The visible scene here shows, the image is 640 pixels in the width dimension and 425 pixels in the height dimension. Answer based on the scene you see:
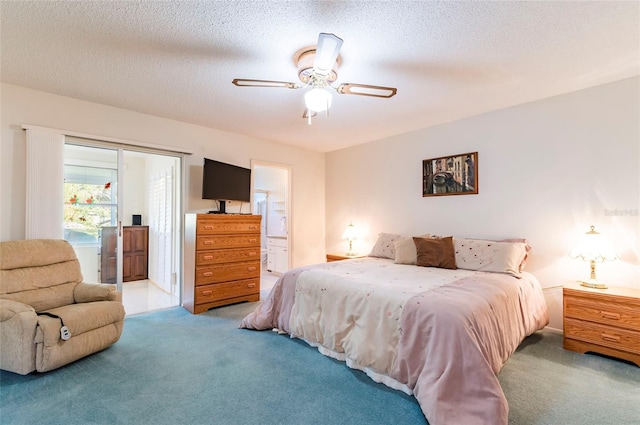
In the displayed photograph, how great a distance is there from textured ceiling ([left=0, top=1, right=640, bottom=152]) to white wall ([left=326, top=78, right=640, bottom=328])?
0.86 feet

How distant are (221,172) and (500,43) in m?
3.22

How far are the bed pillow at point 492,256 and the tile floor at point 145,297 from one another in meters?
2.81

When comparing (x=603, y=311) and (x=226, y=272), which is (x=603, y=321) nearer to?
(x=603, y=311)

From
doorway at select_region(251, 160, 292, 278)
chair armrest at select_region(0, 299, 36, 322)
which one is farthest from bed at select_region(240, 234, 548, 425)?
doorway at select_region(251, 160, 292, 278)

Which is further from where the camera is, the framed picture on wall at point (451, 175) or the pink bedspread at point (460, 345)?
the framed picture on wall at point (451, 175)

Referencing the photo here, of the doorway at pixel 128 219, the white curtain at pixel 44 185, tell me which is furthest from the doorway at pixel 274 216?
the white curtain at pixel 44 185

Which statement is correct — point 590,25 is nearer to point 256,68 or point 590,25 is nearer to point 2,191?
point 256,68

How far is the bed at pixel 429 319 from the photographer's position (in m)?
1.59

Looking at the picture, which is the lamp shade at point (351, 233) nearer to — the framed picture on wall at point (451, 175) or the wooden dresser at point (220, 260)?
the framed picture on wall at point (451, 175)

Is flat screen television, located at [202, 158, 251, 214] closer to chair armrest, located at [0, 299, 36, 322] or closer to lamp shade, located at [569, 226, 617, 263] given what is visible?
chair armrest, located at [0, 299, 36, 322]

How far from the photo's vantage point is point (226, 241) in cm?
377

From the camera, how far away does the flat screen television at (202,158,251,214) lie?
3701mm

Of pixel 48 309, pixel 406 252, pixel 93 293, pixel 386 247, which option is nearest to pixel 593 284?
pixel 406 252

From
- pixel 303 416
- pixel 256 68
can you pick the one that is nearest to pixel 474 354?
pixel 303 416
